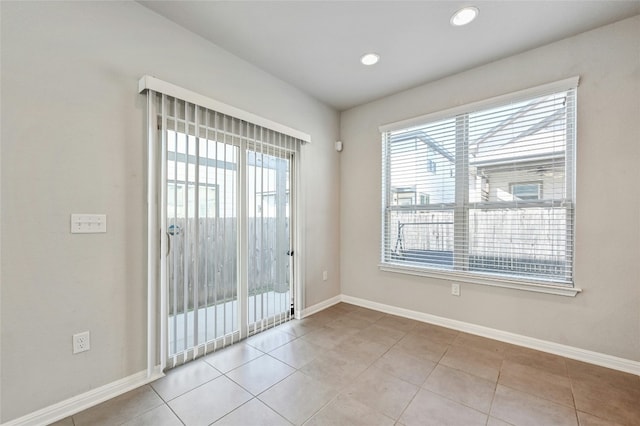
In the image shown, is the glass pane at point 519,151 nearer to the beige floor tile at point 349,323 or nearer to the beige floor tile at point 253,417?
the beige floor tile at point 349,323

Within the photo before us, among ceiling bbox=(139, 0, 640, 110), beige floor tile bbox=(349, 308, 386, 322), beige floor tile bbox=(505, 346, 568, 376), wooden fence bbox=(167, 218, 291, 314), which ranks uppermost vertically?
ceiling bbox=(139, 0, 640, 110)

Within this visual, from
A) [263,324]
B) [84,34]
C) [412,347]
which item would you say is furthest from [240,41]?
[412,347]

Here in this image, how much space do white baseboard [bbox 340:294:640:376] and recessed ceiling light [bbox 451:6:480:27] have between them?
2825 mm

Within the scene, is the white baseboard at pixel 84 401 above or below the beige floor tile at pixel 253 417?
above

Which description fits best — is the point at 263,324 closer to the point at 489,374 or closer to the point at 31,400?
the point at 31,400

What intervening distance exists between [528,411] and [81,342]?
113 inches

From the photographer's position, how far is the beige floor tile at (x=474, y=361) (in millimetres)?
2094

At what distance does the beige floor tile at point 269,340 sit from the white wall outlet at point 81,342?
4.06 ft

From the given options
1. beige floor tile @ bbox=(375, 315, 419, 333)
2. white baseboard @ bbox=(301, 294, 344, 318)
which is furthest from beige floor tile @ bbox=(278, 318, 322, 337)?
beige floor tile @ bbox=(375, 315, 419, 333)

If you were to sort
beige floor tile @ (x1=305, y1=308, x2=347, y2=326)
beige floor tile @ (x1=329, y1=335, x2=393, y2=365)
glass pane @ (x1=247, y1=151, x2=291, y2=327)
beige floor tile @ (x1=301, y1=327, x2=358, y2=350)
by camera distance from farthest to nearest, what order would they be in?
1. beige floor tile @ (x1=305, y1=308, x2=347, y2=326)
2. glass pane @ (x1=247, y1=151, x2=291, y2=327)
3. beige floor tile @ (x1=301, y1=327, x2=358, y2=350)
4. beige floor tile @ (x1=329, y1=335, x2=393, y2=365)

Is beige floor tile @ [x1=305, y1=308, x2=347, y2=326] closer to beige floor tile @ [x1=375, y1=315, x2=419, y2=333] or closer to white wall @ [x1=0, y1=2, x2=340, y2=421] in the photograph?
beige floor tile @ [x1=375, y1=315, x2=419, y2=333]

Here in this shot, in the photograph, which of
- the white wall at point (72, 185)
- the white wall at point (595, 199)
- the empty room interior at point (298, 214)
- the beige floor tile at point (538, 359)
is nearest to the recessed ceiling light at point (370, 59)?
the empty room interior at point (298, 214)

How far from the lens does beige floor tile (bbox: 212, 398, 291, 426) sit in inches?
61.5

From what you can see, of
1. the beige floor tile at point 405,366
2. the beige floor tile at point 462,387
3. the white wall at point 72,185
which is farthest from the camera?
the beige floor tile at point 405,366
